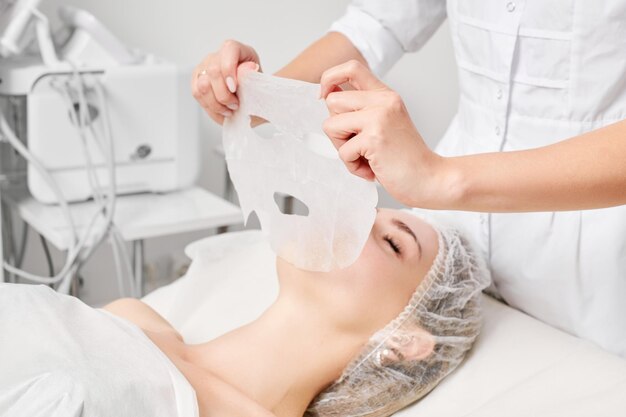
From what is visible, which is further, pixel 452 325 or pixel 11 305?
pixel 452 325

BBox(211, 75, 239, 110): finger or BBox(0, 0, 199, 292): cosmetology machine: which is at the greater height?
BBox(211, 75, 239, 110): finger

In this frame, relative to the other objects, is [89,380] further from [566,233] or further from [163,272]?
[163,272]

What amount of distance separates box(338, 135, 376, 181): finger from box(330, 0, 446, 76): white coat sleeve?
0.68 meters

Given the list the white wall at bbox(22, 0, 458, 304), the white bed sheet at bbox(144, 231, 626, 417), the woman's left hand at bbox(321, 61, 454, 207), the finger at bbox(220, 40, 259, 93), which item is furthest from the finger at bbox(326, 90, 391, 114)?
the white wall at bbox(22, 0, 458, 304)

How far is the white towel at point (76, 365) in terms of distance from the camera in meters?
1.17

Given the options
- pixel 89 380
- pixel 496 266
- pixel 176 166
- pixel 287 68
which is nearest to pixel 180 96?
pixel 176 166

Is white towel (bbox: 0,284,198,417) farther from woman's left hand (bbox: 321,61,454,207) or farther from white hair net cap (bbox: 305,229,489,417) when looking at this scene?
woman's left hand (bbox: 321,61,454,207)

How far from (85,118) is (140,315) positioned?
74 cm

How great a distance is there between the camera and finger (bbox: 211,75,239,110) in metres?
1.41

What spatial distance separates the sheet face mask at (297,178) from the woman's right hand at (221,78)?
17 mm

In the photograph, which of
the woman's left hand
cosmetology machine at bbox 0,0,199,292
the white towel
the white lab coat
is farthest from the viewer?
cosmetology machine at bbox 0,0,199,292

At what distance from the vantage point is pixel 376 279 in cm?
147

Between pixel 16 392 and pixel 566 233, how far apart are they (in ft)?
3.00

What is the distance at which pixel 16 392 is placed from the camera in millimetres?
1179
